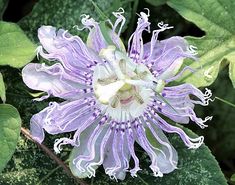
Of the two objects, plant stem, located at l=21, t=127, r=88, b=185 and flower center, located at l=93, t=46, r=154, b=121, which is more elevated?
flower center, located at l=93, t=46, r=154, b=121

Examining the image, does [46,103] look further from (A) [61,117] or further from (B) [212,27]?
(B) [212,27]

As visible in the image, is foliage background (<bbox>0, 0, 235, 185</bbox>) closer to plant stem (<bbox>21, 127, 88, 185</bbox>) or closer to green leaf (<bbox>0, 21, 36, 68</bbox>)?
plant stem (<bbox>21, 127, 88, 185</bbox>)

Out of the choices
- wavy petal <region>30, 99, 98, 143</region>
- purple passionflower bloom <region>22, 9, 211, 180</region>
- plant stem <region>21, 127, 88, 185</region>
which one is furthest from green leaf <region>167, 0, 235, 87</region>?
plant stem <region>21, 127, 88, 185</region>

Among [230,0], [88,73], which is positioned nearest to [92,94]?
[88,73]

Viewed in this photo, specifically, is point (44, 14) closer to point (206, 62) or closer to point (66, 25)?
point (66, 25)

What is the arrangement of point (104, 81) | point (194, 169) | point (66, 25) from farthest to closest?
1. point (66, 25)
2. point (194, 169)
3. point (104, 81)

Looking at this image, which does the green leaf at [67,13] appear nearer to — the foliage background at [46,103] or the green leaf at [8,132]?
the foliage background at [46,103]
